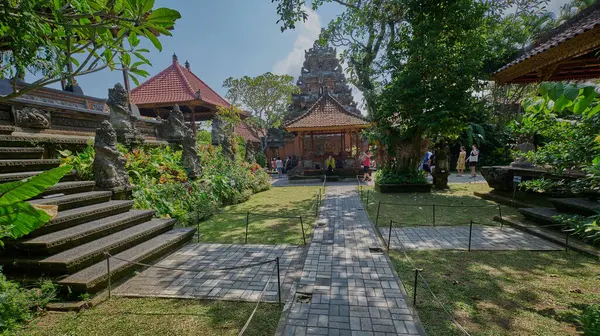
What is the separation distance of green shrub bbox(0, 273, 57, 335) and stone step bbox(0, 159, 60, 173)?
2.44 m

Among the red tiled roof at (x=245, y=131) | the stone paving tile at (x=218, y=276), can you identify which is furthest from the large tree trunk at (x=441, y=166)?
the red tiled roof at (x=245, y=131)

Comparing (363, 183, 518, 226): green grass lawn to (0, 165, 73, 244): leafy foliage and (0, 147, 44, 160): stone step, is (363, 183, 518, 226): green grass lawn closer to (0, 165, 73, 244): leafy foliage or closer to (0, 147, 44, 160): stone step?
(0, 165, 73, 244): leafy foliage

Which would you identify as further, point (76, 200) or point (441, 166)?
point (441, 166)

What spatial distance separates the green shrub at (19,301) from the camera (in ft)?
7.55

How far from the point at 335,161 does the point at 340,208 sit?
885 cm

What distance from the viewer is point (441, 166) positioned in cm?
1093

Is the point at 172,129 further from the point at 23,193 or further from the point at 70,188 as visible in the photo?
the point at 23,193

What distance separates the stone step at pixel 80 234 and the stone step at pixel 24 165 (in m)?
1.70

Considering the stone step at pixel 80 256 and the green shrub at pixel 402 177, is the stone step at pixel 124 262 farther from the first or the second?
the green shrub at pixel 402 177

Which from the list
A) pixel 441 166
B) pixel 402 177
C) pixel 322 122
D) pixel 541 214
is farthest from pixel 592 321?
pixel 322 122

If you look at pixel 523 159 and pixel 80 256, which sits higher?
pixel 523 159

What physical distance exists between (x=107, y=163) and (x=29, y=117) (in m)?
2.29

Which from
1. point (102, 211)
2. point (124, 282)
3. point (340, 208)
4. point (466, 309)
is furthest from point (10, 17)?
point (340, 208)

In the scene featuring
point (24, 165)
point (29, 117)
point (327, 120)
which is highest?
point (327, 120)
